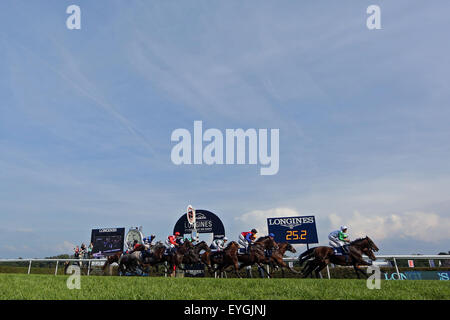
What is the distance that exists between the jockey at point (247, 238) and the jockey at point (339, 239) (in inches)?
141

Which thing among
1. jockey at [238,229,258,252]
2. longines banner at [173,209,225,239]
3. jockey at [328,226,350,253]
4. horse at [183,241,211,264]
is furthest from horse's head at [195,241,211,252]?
longines banner at [173,209,225,239]

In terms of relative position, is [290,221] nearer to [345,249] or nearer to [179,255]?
[179,255]

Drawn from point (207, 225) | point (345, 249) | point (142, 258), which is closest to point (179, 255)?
point (142, 258)

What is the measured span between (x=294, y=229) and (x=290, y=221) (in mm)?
607

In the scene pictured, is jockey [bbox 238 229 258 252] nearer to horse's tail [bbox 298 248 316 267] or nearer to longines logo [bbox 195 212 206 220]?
horse's tail [bbox 298 248 316 267]

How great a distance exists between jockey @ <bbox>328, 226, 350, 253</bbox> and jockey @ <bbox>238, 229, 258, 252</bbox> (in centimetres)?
358

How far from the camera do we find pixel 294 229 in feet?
74.4

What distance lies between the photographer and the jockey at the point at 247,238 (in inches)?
602
